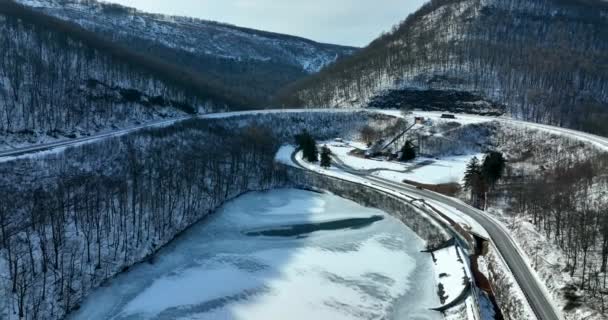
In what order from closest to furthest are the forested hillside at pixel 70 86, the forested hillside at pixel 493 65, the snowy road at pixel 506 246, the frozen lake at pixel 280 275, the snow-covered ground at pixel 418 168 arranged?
the snowy road at pixel 506 246 → the frozen lake at pixel 280 275 → the snow-covered ground at pixel 418 168 → the forested hillside at pixel 70 86 → the forested hillside at pixel 493 65

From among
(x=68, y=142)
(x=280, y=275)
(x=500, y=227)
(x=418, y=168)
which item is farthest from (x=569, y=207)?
(x=68, y=142)

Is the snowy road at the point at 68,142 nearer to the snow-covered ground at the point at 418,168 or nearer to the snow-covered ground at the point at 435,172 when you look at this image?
the snow-covered ground at the point at 418,168

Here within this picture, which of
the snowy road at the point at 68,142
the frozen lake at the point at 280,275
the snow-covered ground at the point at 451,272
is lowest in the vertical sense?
the frozen lake at the point at 280,275

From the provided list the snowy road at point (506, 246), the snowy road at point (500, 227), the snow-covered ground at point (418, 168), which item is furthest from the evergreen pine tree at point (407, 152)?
the snowy road at point (506, 246)

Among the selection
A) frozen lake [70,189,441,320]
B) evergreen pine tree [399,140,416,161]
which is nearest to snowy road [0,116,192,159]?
frozen lake [70,189,441,320]

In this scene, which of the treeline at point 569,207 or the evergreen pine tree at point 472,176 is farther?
the evergreen pine tree at point 472,176

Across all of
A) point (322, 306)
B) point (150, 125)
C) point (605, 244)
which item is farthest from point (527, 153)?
point (150, 125)

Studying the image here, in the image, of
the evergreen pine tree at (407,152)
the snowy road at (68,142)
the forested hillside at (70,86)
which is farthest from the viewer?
the evergreen pine tree at (407,152)

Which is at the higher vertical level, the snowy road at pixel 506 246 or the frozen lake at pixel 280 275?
the snowy road at pixel 506 246
